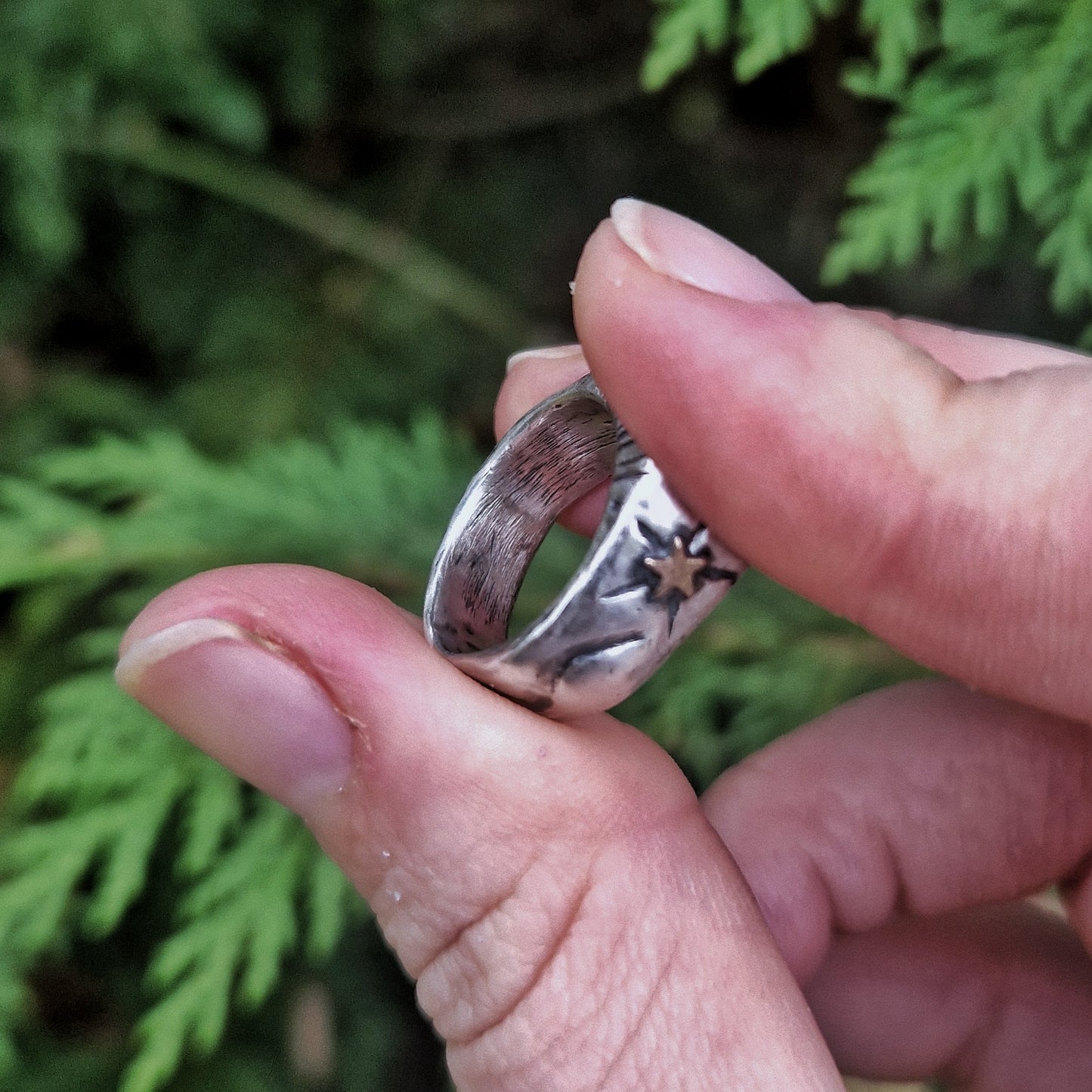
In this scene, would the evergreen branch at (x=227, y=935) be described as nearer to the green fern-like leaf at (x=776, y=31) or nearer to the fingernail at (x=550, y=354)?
the fingernail at (x=550, y=354)

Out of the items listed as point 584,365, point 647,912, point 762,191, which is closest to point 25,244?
point 584,365

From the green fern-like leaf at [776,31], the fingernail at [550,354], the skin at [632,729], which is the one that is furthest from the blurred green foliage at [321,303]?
the skin at [632,729]

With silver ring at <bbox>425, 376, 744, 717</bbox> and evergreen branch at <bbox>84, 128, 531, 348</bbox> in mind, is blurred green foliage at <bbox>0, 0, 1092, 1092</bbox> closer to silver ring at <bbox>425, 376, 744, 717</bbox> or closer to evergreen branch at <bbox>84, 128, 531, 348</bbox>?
evergreen branch at <bbox>84, 128, 531, 348</bbox>

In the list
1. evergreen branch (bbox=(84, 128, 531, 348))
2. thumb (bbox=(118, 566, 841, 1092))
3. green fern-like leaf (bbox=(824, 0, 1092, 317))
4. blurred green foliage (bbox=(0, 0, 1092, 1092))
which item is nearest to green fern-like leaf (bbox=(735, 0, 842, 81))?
blurred green foliage (bbox=(0, 0, 1092, 1092))

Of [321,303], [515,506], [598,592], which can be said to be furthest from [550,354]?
[321,303]

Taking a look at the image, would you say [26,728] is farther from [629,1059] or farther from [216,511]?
[629,1059]

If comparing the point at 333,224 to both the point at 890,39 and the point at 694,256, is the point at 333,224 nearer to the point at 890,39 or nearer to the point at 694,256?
the point at 890,39
